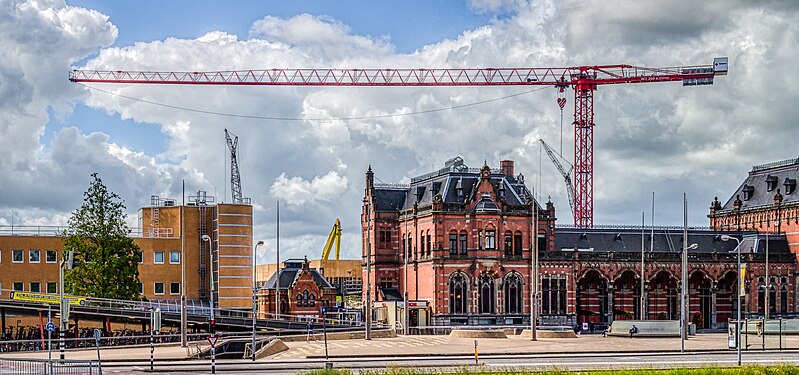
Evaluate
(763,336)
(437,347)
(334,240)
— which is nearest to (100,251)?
(437,347)

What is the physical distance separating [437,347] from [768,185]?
63431 mm

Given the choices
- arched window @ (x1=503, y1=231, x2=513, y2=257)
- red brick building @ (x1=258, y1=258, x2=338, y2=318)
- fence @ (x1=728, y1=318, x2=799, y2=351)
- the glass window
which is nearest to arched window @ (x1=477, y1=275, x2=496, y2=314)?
the glass window

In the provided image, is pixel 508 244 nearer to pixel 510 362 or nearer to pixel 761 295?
pixel 761 295

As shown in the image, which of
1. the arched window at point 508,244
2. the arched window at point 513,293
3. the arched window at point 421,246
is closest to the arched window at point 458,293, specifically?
the arched window at point 513,293

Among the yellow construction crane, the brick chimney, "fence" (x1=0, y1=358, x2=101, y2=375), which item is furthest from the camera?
the yellow construction crane

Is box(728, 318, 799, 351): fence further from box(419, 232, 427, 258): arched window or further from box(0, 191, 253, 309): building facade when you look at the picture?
box(0, 191, 253, 309): building facade

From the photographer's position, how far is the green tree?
91.7 metres

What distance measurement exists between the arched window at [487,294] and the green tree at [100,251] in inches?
1421

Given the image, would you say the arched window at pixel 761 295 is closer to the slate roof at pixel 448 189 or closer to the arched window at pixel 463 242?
the slate roof at pixel 448 189

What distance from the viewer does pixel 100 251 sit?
9244 cm

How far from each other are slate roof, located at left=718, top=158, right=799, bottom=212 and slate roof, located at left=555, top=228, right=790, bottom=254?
4.95 m

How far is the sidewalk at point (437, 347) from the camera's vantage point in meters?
71.1

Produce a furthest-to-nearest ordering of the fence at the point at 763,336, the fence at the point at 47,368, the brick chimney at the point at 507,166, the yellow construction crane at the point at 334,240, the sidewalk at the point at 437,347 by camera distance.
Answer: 1. the yellow construction crane at the point at 334,240
2. the brick chimney at the point at 507,166
3. the fence at the point at 763,336
4. the sidewalk at the point at 437,347
5. the fence at the point at 47,368

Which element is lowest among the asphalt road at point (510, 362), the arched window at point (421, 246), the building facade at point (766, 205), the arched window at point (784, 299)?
the arched window at point (784, 299)
